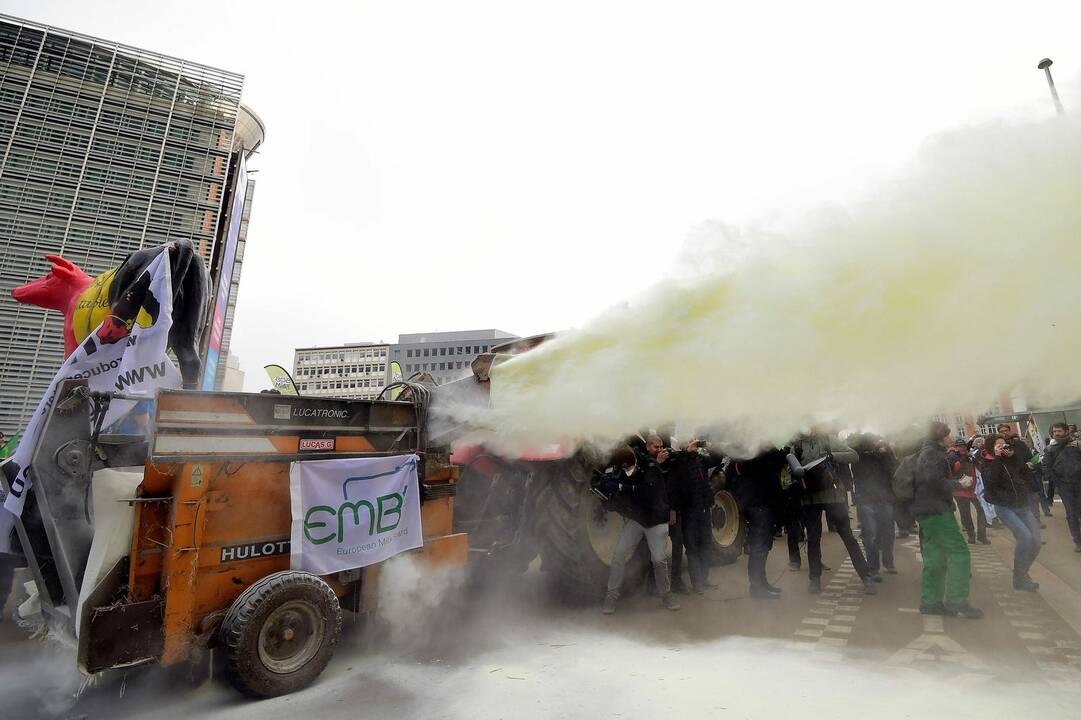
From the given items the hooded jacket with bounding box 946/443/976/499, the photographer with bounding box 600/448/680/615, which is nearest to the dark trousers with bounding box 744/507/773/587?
the photographer with bounding box 600/448/680/615

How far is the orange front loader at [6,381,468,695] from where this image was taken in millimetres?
3303

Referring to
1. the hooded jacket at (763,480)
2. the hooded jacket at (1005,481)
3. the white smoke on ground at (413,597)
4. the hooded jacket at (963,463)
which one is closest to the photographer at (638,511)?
the hooded jacket at (763,480)

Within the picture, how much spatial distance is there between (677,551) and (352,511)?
3.98 meters

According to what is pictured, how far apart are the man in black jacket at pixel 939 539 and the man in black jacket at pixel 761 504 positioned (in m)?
1.38

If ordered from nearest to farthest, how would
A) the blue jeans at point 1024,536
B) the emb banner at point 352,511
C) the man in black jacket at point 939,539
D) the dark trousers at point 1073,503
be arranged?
the emb banner at point 352,511 → the man in black jacket at point 939,539 → the blue jeans at point 1024,536 → the dark trousers at point 1073,503

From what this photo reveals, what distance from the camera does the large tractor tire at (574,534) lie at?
5438 mm

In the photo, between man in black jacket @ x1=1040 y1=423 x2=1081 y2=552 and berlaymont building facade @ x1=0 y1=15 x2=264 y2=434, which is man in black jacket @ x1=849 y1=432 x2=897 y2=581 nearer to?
man in black jacket @ x1=1040 y1=423 x2=1081 y2=552

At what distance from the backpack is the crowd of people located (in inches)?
0.5

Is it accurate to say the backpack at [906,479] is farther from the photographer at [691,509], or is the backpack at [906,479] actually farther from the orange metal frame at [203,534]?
the orange metal frame at [203,534]

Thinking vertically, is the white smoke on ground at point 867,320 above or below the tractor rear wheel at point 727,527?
above

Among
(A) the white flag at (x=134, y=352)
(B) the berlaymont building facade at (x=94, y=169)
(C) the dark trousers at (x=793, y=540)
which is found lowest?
(C) the dark trousers at (x=793, y=540)

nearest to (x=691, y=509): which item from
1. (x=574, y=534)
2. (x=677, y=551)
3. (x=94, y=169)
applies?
(x=677, y=551)

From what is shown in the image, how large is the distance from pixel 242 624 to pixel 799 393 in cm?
472

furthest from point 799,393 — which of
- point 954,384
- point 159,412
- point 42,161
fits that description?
point 42,161
